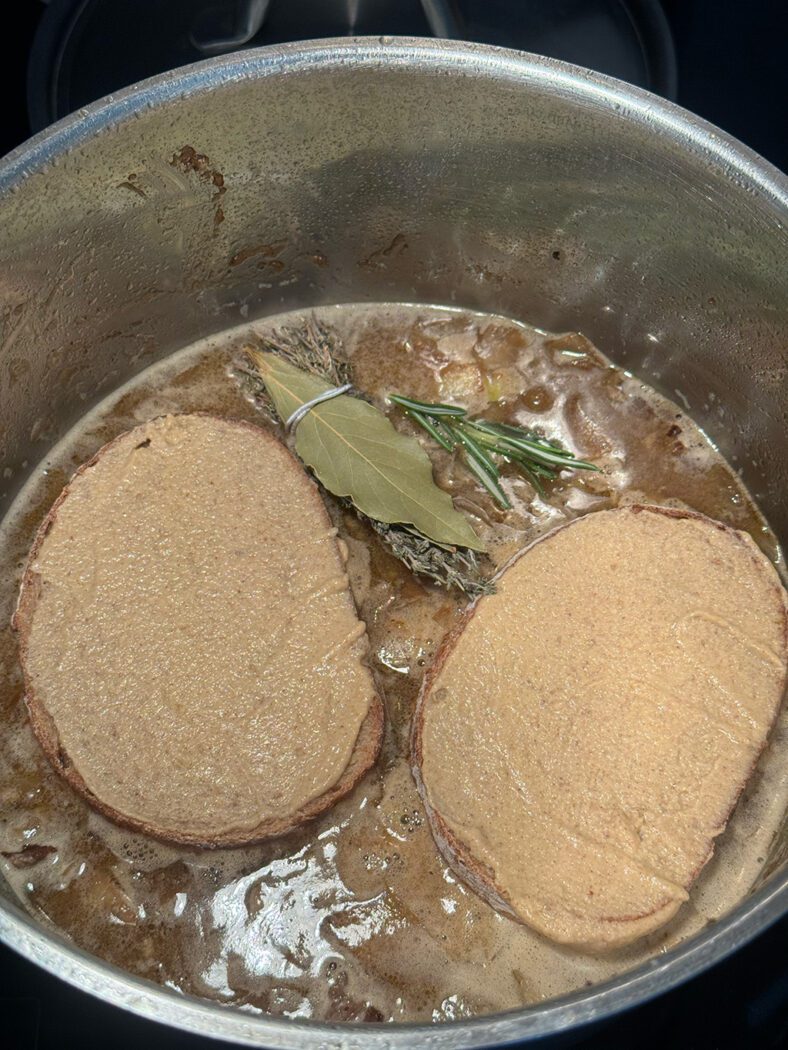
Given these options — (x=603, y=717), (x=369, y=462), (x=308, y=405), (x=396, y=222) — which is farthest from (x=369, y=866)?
(x=396, y=222)

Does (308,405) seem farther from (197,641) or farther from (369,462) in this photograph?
(197,641)

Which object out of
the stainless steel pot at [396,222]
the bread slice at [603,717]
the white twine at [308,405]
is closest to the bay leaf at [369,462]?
the white twine at [308,405]

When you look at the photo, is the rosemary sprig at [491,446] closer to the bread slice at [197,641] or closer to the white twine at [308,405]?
the white twine at [308,405]

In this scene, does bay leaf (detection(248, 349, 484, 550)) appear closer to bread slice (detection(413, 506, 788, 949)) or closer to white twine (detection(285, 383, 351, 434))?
white twine (detection(285, 383, 351, 434))

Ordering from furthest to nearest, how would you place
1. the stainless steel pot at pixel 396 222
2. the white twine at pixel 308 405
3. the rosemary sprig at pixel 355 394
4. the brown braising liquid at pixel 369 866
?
the white twine at pixel 308 405
the rosemary sprig at pixel 355 394
the stainless steel pot at pixel 396 222
the brown braising liquid at pixel 369 866

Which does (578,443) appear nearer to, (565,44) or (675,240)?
(675,240)

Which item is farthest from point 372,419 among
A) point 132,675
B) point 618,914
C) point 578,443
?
point 618,914
